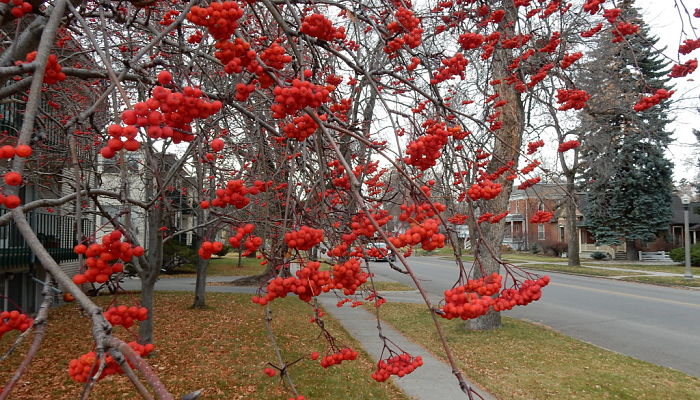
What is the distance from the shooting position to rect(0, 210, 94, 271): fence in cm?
902

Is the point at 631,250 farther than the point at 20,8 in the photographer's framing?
Yes

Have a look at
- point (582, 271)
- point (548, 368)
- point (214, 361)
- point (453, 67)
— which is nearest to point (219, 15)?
point (453, 67)

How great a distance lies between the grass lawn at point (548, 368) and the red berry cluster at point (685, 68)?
418 centimetres

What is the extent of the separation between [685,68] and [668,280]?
1919cm

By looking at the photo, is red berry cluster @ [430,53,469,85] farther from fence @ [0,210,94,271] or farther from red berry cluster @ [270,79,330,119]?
fence @ [0,210,94,271]

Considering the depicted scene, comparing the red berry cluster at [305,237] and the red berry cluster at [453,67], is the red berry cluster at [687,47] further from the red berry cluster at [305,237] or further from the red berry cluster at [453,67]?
the red berry cluster at [305,237]

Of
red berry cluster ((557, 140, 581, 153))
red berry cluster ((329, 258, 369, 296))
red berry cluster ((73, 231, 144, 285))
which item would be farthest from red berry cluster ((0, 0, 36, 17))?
red berry cluster ((557, 140, 581, 153))

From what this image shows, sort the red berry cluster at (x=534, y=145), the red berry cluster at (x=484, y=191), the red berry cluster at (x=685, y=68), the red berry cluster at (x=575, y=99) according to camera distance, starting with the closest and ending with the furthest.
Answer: the red berry cluster at (x=484, y=191), the red berry cluster at (x=685, y=68), the red berry cluster at (x=575, y=99), the red berry cluster at (x=534, y=145)

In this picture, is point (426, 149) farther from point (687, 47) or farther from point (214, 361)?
point (214, 361)

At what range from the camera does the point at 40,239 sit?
33.7 ft

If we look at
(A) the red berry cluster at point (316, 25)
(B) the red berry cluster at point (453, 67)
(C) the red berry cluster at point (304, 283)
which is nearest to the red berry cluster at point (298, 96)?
(A) the red berry cluster at point (316, 25)

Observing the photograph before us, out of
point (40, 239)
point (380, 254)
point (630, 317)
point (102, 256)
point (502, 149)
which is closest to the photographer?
point (102, 256)

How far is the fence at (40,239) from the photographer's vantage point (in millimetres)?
9023

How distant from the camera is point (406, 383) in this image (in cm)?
645
